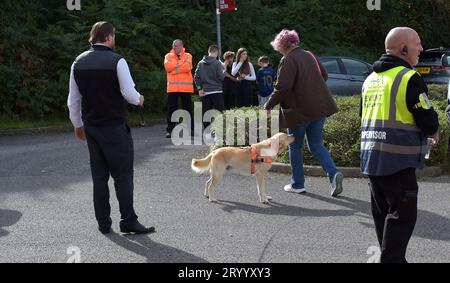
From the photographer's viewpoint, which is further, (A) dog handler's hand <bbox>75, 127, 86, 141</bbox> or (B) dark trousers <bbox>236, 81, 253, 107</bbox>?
(B) dark trousers <bbox>236, 81, 253, 107</bbox>

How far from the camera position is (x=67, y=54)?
16.2m

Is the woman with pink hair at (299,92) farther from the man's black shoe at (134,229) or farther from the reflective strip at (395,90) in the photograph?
the reflective strip at (395,90)

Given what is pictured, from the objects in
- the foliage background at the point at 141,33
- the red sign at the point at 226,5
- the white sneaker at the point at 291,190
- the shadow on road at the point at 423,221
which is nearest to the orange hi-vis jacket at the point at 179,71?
the red sign at the point at 226,5

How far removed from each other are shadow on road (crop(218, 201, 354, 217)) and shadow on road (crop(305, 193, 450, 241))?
0.27 m

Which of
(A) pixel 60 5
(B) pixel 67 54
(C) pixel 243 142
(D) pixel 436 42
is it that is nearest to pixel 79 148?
Result: (C) pixel 243 142

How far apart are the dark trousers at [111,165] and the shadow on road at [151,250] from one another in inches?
7.3

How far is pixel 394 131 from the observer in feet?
14.2

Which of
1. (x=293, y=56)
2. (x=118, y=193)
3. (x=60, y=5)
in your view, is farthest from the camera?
(x=60, y=5)

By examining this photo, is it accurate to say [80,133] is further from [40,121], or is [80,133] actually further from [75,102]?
[40,121]

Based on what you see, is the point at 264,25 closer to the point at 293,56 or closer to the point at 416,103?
the point at 293,56

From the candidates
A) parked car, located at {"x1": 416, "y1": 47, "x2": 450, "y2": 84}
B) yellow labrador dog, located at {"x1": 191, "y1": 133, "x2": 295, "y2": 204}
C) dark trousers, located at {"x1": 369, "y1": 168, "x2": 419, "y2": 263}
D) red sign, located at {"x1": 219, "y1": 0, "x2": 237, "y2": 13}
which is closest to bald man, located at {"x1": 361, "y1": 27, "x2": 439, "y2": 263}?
dark trousers, located at {"x1": 369, "y1": 168, "x2": 419, "y2": 263}

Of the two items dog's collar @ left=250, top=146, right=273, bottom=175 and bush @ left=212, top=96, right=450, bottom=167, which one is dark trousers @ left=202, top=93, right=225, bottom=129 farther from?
dog's collar @ left=250, top=146, right=273, bottom=175

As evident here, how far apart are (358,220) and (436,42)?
20.8 meters

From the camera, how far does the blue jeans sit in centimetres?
760
